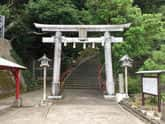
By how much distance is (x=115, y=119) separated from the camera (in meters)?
10.2

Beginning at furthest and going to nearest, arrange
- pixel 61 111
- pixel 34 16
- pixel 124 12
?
pixel 34 16 → pixel 124 12 → pixel 61 111

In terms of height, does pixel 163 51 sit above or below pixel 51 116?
above

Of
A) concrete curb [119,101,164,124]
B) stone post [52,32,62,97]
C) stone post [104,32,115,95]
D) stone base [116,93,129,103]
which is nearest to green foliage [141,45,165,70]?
stone post [104,32,115,95]

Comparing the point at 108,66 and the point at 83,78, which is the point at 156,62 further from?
the point at 83,78

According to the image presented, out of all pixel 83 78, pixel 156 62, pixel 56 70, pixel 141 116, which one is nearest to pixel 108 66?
pixel 156 62

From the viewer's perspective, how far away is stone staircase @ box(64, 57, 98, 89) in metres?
22.5

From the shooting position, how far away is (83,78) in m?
24.0

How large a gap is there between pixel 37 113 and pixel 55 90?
18.4 feet

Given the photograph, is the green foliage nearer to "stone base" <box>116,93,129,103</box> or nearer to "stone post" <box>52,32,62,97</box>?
"stone base" <box>116,93,129,103</box>

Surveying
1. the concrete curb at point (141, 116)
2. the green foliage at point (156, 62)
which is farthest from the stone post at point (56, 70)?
the concrete curb at point (141, 116)

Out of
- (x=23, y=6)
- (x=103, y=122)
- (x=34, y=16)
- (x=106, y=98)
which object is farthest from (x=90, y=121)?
(x=23, y=6)

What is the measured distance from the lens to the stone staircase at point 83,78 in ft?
73.8

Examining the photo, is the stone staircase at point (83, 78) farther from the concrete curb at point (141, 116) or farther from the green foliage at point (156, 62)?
the concrete curb at point (141, 116)

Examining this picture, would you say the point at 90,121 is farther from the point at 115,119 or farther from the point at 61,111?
the point at 61,111
